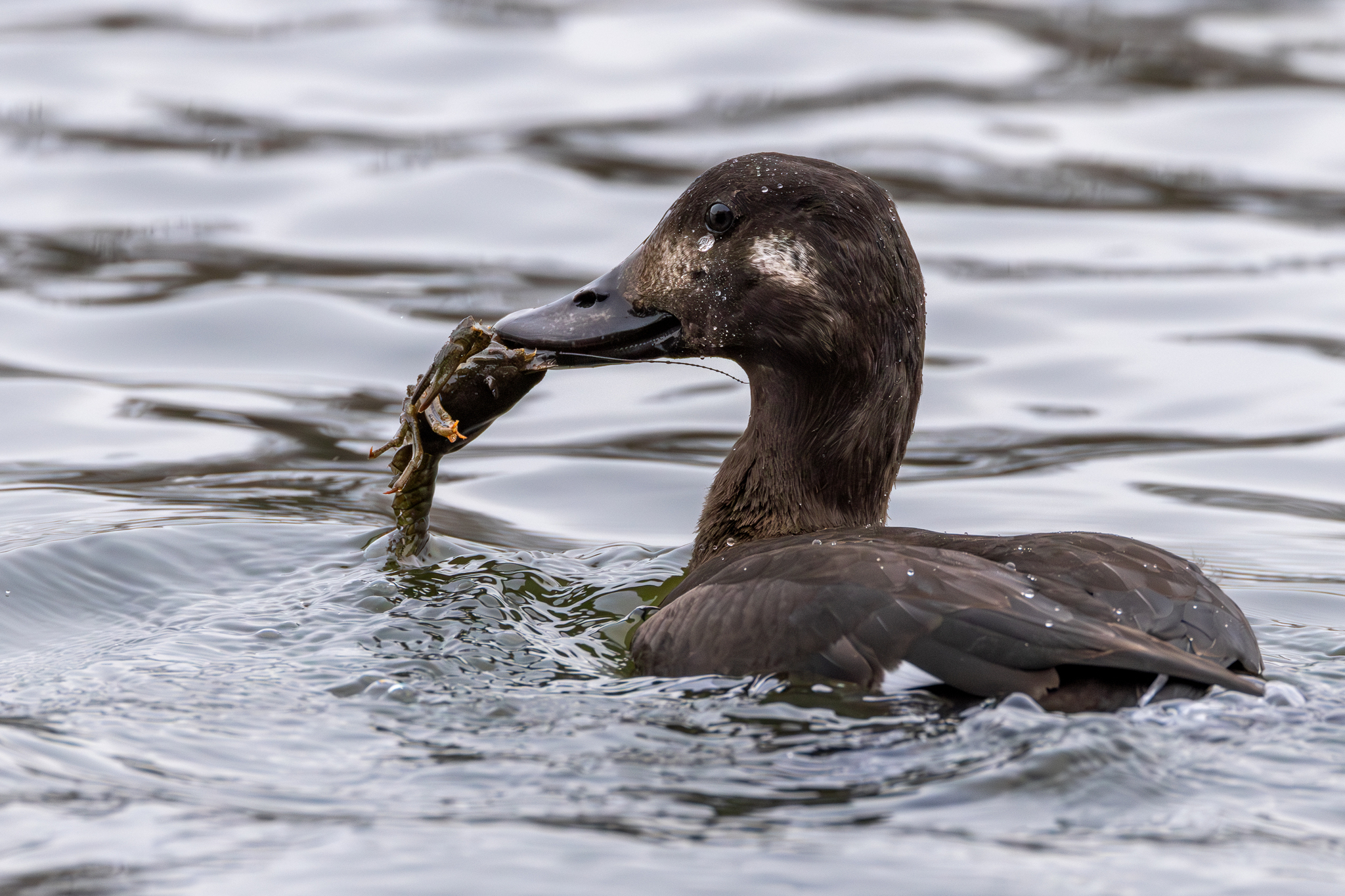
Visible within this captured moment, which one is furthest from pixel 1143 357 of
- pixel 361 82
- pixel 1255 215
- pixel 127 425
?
pixel 361 82

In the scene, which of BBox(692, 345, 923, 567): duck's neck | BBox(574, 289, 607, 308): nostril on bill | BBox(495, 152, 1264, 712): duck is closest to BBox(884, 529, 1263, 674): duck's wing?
BBox(495, 152, 1264, 712): duck

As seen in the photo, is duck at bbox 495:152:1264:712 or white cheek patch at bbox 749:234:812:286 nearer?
duck at bbox 495:152:1264:712

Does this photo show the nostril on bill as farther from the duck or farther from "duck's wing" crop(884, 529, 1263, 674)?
"duck's wing" crop(884, 529, 1263, 674)

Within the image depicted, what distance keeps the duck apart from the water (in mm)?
Result: 133

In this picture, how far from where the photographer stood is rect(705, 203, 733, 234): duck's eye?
5035 mm

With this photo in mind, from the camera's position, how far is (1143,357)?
28.6 feet

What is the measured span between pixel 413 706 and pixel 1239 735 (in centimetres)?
186

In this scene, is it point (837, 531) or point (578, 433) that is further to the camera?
point (578, 433)

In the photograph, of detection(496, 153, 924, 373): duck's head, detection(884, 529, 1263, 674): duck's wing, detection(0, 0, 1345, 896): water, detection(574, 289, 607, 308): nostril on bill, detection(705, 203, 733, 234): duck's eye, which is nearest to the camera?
detection(0, 0, 1345, 896): water

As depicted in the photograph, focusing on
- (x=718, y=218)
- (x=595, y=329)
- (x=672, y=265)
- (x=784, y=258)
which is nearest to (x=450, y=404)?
(x=595, y=329)

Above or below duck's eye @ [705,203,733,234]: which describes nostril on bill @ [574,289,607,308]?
below

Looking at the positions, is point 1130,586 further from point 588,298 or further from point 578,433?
point 578,433

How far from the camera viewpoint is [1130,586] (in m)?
4.08

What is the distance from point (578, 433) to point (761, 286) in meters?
2.86
